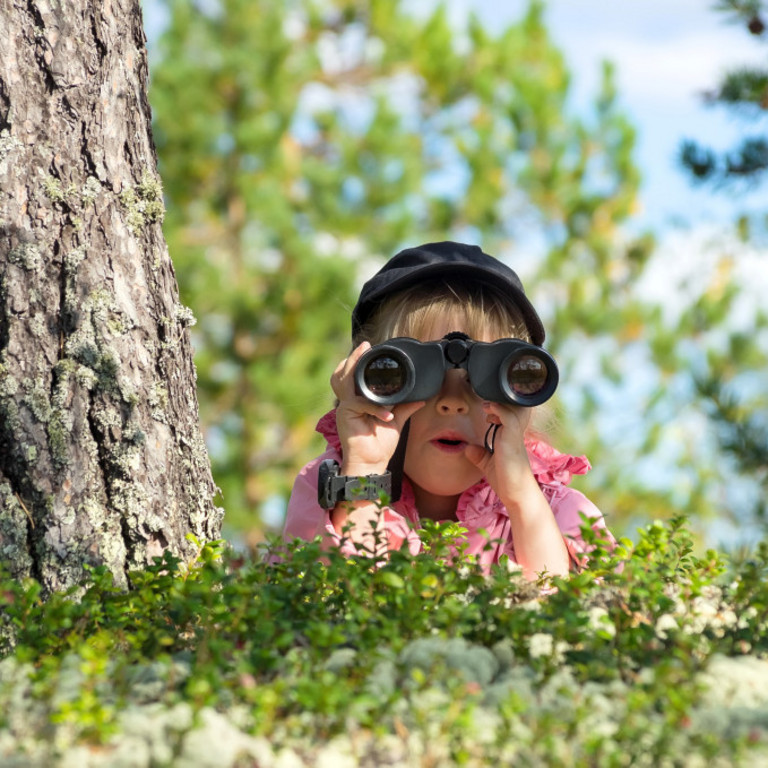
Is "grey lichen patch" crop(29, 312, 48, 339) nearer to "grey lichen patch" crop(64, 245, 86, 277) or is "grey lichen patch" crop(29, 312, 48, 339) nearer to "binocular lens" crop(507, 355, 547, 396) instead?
"grey lichen patch" crop(64, 245, 86, 277)

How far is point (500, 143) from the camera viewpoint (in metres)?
11.0

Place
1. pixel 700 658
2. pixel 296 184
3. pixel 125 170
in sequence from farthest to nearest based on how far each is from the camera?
pixel 296 184 → pixel 125 170 → pixel 700 658

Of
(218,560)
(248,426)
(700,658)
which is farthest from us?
(248,426)

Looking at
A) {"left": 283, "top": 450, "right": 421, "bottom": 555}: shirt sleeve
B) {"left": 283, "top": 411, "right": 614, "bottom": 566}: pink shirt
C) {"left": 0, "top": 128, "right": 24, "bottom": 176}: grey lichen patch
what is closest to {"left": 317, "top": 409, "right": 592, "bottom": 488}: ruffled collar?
{"left": 283, "top": 411, "right": 614, "bottom": 566}: pink shirt

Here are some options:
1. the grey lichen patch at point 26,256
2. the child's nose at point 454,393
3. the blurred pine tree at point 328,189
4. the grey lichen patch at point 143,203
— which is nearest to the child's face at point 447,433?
the child's nose at point 454,393

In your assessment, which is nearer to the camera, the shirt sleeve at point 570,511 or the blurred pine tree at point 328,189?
the shirt sleeve at point 570,511

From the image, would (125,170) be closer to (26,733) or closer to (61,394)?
(61,394)

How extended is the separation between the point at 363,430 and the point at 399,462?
0.27 metres

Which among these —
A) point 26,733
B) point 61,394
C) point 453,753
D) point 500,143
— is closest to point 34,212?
point 61,394

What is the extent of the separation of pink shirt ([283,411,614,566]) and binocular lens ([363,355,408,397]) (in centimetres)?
33

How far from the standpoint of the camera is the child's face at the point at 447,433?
2.75 meters

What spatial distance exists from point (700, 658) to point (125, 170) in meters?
1.68

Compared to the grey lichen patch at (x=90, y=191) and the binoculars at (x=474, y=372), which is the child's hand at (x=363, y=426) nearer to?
the binoculars at (x=474, y=372)

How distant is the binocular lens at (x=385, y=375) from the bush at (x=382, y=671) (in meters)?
0.62
